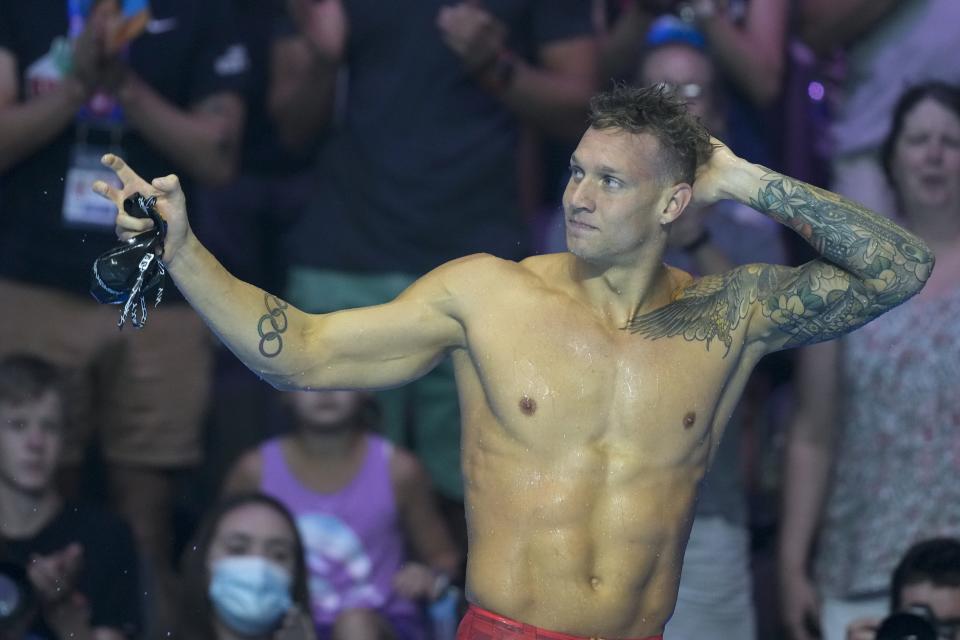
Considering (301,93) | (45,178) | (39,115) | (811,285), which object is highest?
(301,93)

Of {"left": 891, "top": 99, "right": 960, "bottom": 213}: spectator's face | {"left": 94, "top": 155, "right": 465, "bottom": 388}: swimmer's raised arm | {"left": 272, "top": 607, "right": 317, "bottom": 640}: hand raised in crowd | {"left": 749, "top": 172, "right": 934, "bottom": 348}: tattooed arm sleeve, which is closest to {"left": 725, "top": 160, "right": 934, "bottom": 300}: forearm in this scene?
{"left": 749, "top": 172, "right": 934, "bottom": 348}: tattooed arm sleeve

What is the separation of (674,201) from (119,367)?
278 cm

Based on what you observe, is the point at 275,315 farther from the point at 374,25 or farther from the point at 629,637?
the point at 374,25

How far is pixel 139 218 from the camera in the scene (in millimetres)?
3330

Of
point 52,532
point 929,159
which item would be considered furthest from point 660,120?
point 52,532

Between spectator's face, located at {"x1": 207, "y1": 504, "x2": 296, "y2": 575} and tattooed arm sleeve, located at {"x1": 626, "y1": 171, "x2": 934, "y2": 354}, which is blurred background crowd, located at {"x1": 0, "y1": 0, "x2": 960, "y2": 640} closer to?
spectator's face, located at {"x1": 207, "y1": 504, "x2": 296, "y2": 575}

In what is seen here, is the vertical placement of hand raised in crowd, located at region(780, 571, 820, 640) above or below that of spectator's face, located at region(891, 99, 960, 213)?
below

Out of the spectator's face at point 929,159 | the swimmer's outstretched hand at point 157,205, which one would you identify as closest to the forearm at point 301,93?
the spectator's face at point 929,159

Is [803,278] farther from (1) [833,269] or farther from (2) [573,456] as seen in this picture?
(2) [573,456]

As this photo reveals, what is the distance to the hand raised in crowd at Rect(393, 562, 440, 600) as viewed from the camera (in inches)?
219

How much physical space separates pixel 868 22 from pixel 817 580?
2165mm

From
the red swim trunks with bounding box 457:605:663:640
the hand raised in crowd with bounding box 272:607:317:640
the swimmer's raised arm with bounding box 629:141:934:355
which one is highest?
the swimmer's raised arm with bounding box 629:141:934:355

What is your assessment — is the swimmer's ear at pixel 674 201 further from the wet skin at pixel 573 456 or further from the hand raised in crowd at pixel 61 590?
the hand raised in crowd at pixel 61 590

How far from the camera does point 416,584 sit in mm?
5574
